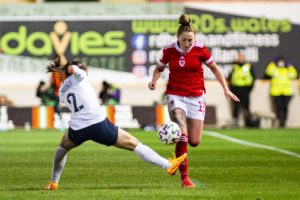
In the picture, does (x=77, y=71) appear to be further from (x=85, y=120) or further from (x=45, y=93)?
(x=45, y=93)

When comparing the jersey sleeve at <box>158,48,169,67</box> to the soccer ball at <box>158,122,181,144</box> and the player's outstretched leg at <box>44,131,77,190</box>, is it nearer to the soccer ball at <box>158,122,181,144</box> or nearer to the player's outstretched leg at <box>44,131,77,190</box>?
the soccer ball at <box>158,122,181,144</box>

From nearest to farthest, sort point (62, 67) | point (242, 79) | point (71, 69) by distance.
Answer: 1. point (71, 69)
2. point (62, 67)
3. point (242, 79)

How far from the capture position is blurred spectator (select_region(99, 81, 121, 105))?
1099 inches

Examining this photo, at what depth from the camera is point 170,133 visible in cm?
985

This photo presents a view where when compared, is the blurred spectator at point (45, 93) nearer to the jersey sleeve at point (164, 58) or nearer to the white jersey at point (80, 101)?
the jersey sleeve at point (164, 58)

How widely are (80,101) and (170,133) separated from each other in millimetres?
1284

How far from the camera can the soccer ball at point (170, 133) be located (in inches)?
388

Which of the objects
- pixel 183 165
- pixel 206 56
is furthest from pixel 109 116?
pixel 183 165

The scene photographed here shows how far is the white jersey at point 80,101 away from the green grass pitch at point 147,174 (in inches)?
33.2

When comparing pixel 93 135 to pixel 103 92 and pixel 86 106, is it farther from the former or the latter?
pixel 103 92

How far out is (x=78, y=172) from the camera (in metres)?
12.0

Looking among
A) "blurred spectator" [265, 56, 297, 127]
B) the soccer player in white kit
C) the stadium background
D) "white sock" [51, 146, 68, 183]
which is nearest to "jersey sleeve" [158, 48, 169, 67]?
the soccer player in white kit

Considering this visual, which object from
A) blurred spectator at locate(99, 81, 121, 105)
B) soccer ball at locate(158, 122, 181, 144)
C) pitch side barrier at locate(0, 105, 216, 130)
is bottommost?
pitch side barrier at locate(0, 105, 216, 130)

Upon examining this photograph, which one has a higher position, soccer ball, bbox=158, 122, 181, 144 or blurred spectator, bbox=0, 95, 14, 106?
soccer ball, bbox=158, 122, 181, 144
